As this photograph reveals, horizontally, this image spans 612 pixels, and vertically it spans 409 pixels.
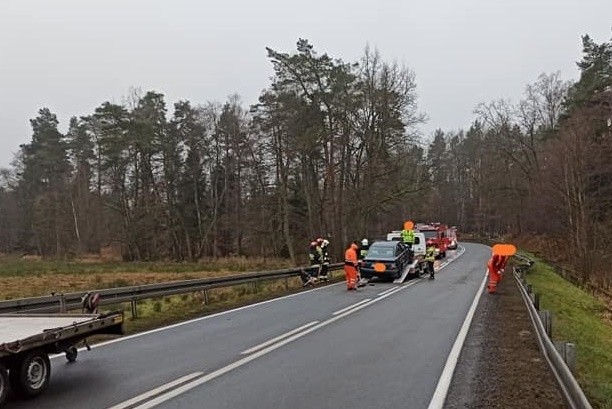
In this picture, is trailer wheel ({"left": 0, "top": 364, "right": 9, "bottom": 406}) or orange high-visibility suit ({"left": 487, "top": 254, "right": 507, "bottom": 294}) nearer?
trailer wheel ({"left": 0, "top": 364, "right": 9, "bottom": 406})

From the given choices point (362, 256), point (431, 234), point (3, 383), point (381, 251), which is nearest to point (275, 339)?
point (3, 383)

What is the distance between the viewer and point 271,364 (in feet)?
30.4

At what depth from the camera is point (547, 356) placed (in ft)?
31.6

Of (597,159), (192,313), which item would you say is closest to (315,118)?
(597,159)

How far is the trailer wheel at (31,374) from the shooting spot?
7.20 m

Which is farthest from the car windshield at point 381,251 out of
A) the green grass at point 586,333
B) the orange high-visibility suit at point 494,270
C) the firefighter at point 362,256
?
the green grass at point 586,333

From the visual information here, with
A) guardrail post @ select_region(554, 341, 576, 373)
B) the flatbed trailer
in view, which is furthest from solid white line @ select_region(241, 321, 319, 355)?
guardrail post @ select_region(554, 341, 576, 373)

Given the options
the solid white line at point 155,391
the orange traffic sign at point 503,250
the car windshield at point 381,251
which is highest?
the car windshield at point 381,251

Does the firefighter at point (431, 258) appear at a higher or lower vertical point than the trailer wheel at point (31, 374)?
higher

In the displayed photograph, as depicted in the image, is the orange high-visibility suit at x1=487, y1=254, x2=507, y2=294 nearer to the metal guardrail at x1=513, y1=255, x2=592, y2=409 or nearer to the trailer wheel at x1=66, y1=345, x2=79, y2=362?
the metal guardrail at x1=513, y1=255, x2=592, y2=409

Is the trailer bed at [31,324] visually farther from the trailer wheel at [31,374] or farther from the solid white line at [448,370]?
the solid white line at [448,370]

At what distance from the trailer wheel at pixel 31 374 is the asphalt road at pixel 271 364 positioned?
15 centimetres

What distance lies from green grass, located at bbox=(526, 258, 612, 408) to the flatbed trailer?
632 cm

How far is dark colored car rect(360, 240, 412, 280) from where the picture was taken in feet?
88.7
